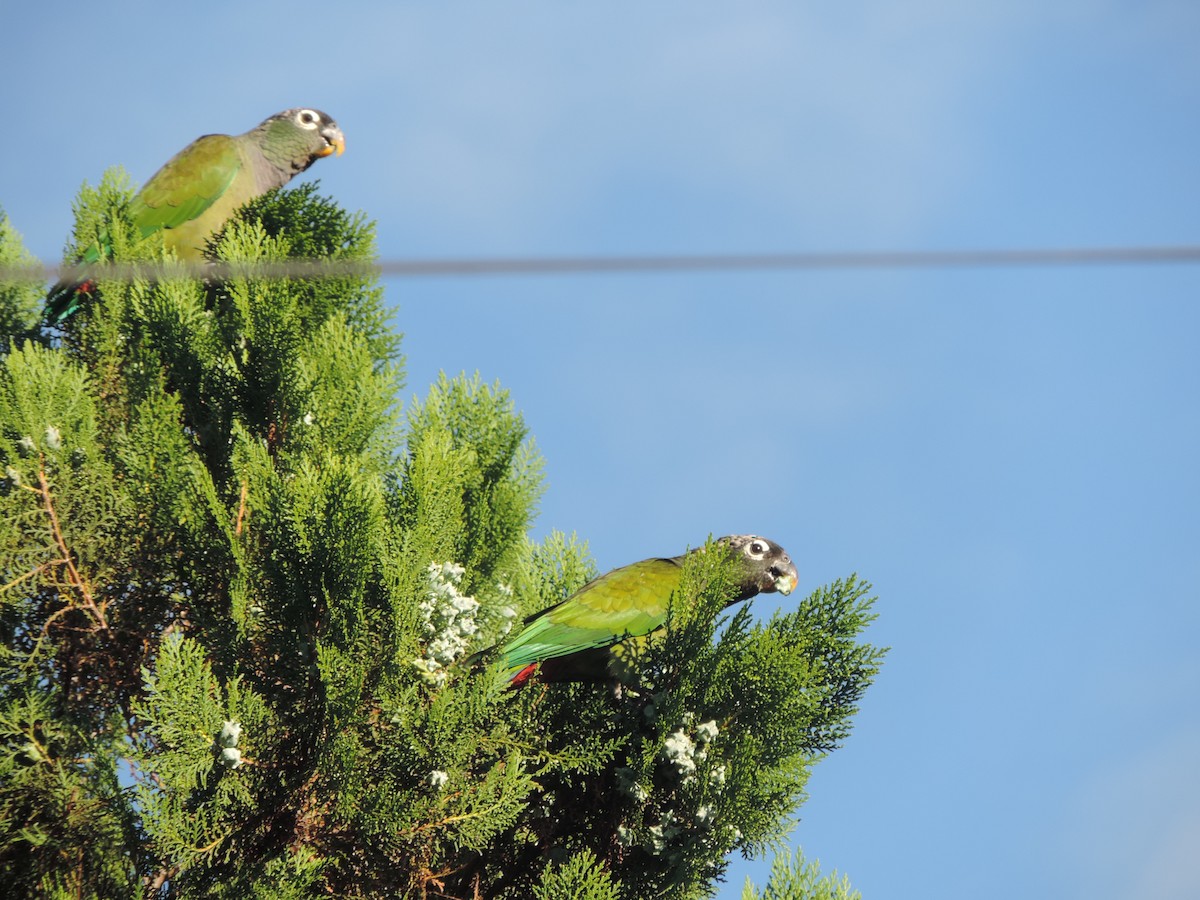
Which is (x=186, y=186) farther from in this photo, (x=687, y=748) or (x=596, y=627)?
(x=687, y=748)

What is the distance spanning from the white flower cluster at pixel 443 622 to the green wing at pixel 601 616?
0.25m

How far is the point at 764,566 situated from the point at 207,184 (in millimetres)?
3883

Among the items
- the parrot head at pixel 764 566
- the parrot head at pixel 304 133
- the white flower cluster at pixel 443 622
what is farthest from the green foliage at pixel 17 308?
the parrot head at pixel 764 566

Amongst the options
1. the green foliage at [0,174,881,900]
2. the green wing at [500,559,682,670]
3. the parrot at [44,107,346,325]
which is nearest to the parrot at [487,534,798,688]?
the green wing at [500,559,682,670]

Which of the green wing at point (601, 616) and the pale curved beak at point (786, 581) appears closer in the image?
the green wing at point (601, 616)

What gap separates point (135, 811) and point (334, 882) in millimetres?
739

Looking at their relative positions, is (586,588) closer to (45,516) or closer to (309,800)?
(309,800)

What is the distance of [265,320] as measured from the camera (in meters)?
5.19

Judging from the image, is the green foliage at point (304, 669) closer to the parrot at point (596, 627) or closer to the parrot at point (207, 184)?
the parrot at point (596, 627)

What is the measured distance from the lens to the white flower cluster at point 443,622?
4.54 m

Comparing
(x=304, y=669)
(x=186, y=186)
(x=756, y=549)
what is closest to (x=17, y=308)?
(x=186, y=186)

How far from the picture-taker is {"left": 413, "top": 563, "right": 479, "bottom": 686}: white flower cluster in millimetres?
4535

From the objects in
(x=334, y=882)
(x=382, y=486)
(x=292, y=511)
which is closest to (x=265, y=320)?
(x=382, y=486)

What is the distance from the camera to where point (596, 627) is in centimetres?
527
